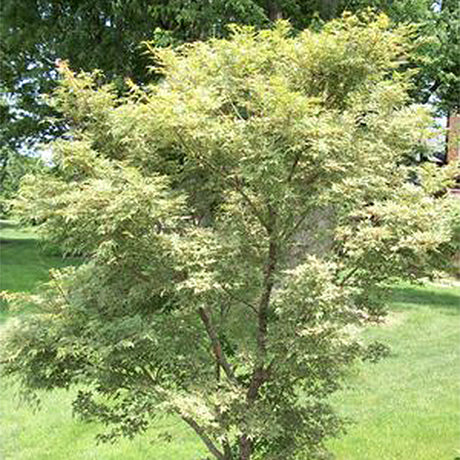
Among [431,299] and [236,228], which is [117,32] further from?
[236,228]

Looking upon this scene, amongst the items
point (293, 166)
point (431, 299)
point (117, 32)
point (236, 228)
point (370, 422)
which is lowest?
point (370, 422)

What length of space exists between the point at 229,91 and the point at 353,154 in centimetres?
75

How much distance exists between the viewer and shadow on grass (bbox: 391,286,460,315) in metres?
11.3

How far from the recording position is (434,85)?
16.9 metres

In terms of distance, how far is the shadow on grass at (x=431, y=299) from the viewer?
37.0 ft

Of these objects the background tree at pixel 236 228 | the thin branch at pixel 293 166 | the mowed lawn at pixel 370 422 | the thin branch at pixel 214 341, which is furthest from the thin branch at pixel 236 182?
the mowed lawn at pixel 370 422

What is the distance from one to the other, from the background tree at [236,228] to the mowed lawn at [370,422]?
0.58 meters

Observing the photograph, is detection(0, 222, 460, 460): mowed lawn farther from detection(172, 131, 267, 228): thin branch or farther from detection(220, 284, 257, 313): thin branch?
detection(172, 131, 267, 228): thin branch

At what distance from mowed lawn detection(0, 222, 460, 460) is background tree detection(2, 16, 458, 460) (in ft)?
1.89

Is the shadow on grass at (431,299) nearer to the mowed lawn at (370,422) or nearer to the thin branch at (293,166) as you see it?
the mowed lawn at (370,422)

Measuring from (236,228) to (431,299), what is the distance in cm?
985

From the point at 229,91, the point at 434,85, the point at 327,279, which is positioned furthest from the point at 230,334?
the point at 434,85

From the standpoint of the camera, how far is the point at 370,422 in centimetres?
559

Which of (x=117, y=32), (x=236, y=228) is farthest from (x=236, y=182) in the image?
(x=117, y=32)
